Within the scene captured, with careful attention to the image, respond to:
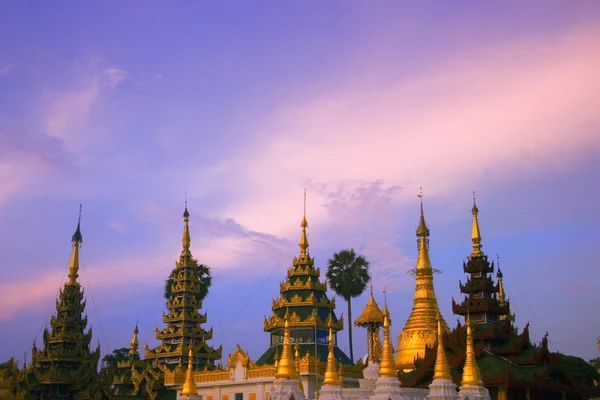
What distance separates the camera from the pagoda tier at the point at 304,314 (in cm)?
5209

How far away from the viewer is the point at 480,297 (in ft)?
165

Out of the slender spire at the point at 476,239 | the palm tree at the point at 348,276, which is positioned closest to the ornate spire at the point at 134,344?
the palm tree at the point at 348,276

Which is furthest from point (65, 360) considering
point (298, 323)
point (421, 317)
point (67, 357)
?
point (421, 317)

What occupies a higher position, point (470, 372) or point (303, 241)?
point (303, 241)

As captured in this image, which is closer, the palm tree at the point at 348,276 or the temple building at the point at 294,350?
the temple building at the point at 294,350

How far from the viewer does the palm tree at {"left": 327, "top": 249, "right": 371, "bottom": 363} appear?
66.0 meters

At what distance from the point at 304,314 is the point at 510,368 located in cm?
1719

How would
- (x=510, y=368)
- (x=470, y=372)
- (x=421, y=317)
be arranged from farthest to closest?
(x=421, y=317)
(x=510, y=368)
(x=470, y=372)

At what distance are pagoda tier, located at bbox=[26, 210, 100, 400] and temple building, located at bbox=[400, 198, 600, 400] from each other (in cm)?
3123

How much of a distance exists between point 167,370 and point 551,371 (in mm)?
30482

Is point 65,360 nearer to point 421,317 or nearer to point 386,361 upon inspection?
point 421,317

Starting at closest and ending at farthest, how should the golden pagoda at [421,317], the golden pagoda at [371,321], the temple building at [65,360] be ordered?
the golden pagoda at [371,321], the golden pagoda at [421,317], the temple building at [65,360]

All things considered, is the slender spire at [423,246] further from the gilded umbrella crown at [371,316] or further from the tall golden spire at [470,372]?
the tall golden spire at [470,372]

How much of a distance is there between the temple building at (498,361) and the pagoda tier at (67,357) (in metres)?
31.2
